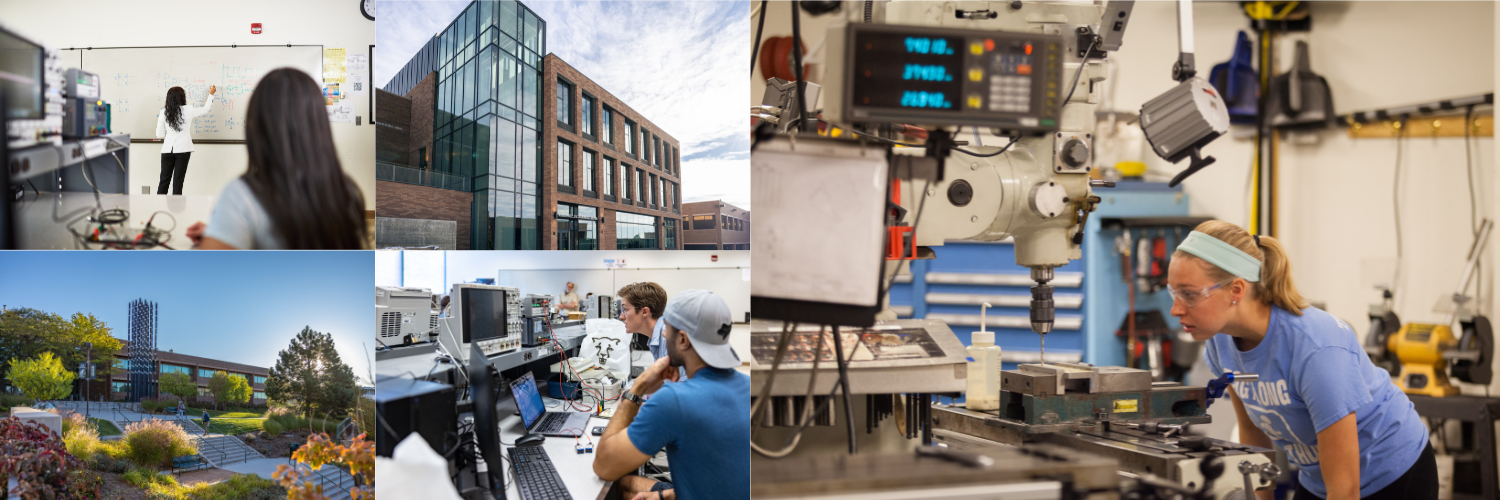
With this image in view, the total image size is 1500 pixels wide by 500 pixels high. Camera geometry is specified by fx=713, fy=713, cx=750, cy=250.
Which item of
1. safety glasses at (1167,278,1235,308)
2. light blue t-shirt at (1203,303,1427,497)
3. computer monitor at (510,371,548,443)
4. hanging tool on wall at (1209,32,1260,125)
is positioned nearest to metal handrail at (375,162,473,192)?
computer monitor at (510,371,548,443)

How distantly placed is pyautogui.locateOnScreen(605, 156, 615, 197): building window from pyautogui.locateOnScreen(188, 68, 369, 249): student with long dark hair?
52 cm

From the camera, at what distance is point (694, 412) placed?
1494 millimetres

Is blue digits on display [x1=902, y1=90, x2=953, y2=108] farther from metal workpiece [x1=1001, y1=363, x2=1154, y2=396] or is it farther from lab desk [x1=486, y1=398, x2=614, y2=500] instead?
lab desk [x1=486, y1=398, x2=614, y2=500]

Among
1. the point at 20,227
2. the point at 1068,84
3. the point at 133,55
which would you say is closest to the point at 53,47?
the point at 133,55

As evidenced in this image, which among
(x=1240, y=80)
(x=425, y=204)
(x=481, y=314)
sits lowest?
(x=481, y=314)

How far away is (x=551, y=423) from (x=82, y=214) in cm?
122

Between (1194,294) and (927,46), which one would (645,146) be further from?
(1194,294)

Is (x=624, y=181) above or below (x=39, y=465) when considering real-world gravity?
above

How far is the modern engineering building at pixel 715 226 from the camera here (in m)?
1.55

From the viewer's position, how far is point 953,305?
3.76 meters

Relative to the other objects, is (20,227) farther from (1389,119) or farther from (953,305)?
(1389,119)

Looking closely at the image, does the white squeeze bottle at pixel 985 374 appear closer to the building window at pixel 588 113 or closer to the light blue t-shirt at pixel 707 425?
the light blue t-shirt at pixel 707 425

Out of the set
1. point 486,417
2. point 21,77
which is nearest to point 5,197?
point 21,77

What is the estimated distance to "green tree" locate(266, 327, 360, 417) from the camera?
1.76 m
